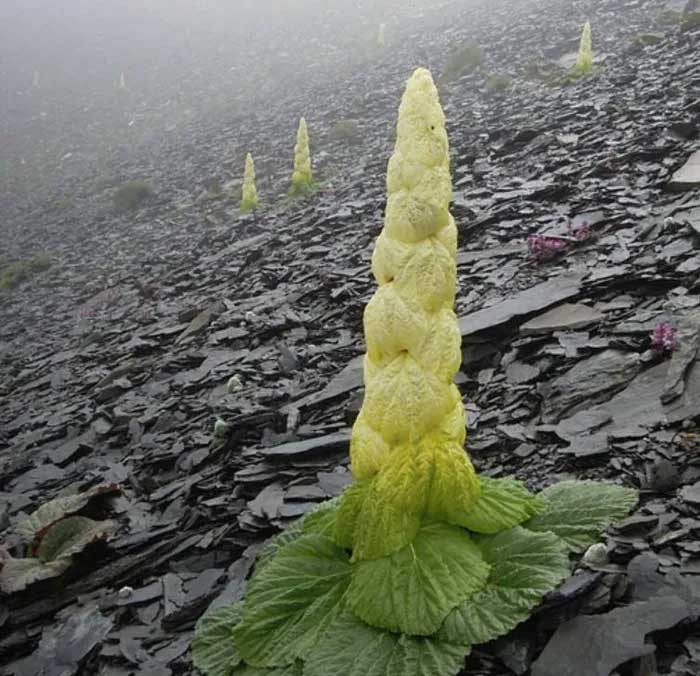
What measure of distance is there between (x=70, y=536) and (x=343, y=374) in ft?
9.57

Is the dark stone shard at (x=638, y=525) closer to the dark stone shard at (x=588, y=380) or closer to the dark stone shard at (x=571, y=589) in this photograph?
the dark stone shard at (x=571, y=589)

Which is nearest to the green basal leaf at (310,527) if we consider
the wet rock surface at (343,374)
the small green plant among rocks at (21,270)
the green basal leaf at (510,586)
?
the wet rock surface at (343,374)

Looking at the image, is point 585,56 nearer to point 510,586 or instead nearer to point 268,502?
point 268,502

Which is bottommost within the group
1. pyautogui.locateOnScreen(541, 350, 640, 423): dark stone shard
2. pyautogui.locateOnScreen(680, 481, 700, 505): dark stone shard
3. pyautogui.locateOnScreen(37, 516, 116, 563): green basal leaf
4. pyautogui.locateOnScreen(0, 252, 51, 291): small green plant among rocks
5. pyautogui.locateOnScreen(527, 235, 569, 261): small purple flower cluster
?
pyautogui.locateOnScreen(0, 252, 51, 291): small green plant among rocks

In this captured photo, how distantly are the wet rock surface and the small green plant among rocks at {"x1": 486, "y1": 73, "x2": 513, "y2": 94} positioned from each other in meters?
2.07

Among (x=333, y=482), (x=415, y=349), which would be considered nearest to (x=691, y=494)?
(x=415, y=349)

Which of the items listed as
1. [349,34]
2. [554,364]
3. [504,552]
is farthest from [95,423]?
[349,34]

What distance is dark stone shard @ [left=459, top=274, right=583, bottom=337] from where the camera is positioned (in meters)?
6.77

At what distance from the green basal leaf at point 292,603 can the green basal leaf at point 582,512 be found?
3.25 feet

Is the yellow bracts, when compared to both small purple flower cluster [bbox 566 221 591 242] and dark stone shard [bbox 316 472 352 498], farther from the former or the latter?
small purple flower cluster [bbox 566 221 591 242]

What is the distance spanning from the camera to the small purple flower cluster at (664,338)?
208 inches

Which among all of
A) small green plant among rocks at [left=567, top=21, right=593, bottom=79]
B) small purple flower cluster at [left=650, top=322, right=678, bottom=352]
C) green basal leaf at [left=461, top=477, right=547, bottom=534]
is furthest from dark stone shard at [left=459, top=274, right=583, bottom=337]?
small green plant among rocks at [left=567, top=21, right=593, bottom=79]

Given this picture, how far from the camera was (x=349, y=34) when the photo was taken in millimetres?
46906

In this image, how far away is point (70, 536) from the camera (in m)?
5.41
